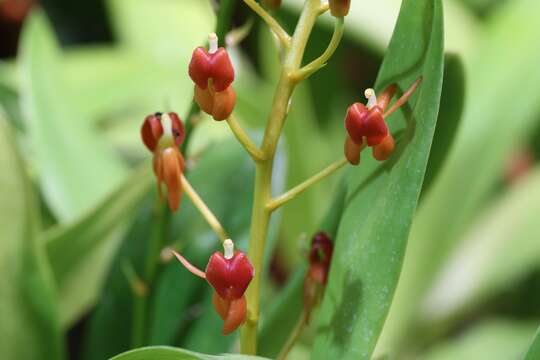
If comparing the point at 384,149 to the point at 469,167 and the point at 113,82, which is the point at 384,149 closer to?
the point at 469,167

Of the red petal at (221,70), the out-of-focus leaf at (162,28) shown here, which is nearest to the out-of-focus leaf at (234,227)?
the red petal at (221,70)

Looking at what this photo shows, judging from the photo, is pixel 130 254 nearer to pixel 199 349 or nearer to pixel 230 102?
pixel 199 349

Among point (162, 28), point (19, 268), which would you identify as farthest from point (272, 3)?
point (162, 28)

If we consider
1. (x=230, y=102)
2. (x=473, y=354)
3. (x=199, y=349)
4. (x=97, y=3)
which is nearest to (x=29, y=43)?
(x=199, y=349)

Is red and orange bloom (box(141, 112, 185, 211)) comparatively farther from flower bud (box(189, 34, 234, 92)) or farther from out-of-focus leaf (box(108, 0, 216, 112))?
out-of-focus leaf (box(108, 0, 216, 112))

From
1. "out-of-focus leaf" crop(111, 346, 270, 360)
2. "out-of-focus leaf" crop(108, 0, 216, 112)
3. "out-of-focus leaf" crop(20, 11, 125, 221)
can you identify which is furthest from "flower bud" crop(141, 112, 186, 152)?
"out-of-focus leaf" crop(108, 0, 216, 112)
